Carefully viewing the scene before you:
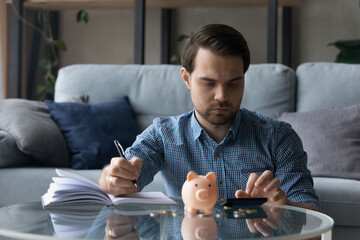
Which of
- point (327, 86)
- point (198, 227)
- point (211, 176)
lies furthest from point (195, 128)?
point (327, 86)

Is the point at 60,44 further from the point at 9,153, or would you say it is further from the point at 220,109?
the point at 220,109

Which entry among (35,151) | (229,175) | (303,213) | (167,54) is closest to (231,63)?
(229,175)

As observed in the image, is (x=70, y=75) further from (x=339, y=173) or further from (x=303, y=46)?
(x=303, y=46)

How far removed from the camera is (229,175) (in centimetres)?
171

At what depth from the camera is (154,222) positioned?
1216mm

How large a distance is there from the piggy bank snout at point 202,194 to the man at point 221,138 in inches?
15.7

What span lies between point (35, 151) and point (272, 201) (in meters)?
1.50

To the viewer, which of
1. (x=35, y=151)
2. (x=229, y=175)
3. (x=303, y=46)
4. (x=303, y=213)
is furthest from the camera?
(x=303, y=46)

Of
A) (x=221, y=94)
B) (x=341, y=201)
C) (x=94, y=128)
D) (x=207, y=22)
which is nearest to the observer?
(x=221, y=94)

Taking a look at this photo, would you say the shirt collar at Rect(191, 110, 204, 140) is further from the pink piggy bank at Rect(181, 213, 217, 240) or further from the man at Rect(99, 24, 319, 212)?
the pink piggy bank at Rect(181, 213, 217, 240)

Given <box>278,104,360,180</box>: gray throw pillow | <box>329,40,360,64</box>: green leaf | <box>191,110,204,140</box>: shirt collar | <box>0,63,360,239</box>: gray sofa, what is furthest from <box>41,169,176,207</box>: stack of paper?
<box>329,40,360,64</box>: green leaf

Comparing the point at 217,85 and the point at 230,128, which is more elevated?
the point at 217,85

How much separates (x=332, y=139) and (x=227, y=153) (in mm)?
977

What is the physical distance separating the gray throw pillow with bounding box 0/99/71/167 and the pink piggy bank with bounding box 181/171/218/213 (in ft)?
5.10
